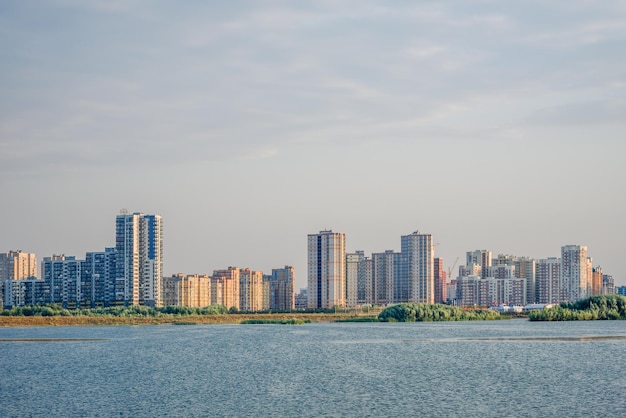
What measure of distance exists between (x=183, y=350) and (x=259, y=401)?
37368mm

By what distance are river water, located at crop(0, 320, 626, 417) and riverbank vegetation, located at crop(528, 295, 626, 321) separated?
146 feet

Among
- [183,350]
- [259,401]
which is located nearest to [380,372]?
[259,401]

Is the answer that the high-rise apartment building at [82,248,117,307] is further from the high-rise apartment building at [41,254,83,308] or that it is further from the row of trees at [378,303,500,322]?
the row of trees at [378,303,500,322]

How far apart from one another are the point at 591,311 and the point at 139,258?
336 feet

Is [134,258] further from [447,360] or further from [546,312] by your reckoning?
[447,360]

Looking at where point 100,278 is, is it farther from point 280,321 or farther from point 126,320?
point 280,321

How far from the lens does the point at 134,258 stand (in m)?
192

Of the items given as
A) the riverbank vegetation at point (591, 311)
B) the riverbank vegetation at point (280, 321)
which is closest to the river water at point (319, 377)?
the riverbank vegetation at point (591, 311)

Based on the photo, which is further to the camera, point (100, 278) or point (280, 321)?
point (100, 278)

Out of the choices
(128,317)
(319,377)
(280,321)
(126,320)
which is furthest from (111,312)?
(319,377)

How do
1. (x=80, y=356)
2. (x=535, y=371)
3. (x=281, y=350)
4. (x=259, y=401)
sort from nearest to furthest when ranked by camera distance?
(x=259, y=401) < (x=535, y=371) < (x=80, y=356) < (x=281, y=350)

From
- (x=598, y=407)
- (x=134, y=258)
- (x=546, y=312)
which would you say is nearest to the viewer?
(x=598, y=407)

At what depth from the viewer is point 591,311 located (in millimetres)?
138375

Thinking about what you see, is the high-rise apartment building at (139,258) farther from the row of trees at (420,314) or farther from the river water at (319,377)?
the river water at (319,377)
